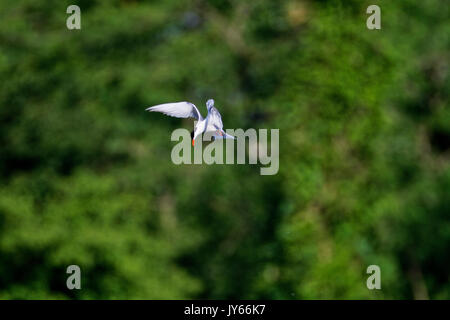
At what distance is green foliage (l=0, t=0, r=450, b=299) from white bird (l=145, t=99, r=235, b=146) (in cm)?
792

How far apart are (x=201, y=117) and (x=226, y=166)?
14121mm

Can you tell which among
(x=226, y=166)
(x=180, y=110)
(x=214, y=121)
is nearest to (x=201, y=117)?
(x=214, y=121)

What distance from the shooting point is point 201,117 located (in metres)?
A: 6.39

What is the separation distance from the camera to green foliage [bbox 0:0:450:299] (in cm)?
1475

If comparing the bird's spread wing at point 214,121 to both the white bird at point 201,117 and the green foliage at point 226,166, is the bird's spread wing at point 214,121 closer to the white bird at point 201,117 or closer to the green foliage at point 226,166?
the white bird at point 201,117

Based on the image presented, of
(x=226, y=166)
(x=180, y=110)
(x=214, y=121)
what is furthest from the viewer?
(x=226, y=166)

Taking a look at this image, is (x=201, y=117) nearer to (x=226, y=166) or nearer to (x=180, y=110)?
(x=180, y=110)

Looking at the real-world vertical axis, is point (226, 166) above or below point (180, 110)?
above

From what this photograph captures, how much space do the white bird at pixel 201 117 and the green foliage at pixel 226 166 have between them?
7.92 m

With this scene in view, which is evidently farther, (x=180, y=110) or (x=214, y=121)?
(x=180, y=110)

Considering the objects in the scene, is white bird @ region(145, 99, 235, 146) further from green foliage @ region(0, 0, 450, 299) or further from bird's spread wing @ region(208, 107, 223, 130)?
green foliage @ region(0, 0, 450, 299)

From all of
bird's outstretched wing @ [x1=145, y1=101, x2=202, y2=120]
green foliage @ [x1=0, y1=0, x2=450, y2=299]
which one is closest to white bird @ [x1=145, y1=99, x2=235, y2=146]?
bird's outstretched wing @ [x1=145, y1=101, x2=202, y2=120]

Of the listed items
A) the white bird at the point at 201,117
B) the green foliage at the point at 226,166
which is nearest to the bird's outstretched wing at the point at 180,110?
the white bird at the point at 201,117
